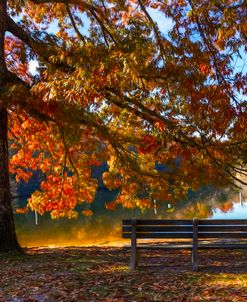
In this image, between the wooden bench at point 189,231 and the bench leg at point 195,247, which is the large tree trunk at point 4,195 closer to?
the wooden bench at point 189,231

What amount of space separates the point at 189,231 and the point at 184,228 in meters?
0.11

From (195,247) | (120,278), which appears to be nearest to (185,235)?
(195,247)

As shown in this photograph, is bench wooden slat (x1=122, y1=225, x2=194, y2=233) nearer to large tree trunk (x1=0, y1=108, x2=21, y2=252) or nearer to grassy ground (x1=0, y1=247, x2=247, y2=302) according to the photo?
grassy ground (x1=0, y1=247, x2=247, y2=302)

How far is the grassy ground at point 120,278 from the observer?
20.0 feet

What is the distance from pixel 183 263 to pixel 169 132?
276 centimetres

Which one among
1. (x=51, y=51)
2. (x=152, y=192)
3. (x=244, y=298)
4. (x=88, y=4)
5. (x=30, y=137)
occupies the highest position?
(x=88, y=4)

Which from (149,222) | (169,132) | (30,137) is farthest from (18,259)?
(30,137)

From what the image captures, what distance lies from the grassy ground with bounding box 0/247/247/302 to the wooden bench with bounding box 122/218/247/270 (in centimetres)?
41

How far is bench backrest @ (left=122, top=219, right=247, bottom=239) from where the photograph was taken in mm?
7922

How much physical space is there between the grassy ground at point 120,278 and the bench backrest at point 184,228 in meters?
0.62

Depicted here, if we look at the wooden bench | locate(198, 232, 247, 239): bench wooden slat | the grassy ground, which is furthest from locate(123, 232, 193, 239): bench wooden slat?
the grassy ground

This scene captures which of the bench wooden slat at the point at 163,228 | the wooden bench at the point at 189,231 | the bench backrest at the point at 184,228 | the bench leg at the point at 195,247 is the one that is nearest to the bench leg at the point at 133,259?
the wooden bench at the point at 189,231

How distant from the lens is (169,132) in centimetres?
894

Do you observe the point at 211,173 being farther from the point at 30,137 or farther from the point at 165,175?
the point at 30,137
